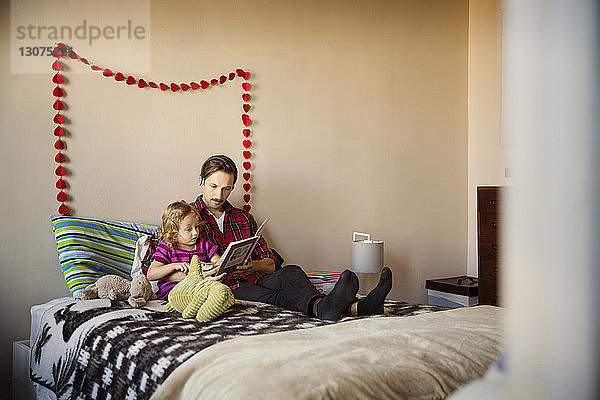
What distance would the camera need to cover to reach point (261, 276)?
290 centimetres

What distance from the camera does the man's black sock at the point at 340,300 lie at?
217 centimetres

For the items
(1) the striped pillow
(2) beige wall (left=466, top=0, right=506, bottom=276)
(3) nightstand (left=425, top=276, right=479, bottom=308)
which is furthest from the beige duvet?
(2) beige wall (left=466, top=0, right=506, bottom=276)

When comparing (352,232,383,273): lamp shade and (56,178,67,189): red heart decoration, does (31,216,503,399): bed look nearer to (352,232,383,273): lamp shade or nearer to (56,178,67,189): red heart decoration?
(56,178,67,189): red heart decoration

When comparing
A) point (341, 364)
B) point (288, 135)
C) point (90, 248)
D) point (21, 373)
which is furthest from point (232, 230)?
point (341, 364)

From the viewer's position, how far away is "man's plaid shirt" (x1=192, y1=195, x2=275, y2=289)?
2.87m

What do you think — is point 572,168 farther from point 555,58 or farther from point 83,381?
point 83,381

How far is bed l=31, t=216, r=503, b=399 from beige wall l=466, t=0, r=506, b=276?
194 centimetres

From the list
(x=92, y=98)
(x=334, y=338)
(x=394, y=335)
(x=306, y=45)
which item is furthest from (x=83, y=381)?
(x=306, y=45)

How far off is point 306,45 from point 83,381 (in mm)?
2460

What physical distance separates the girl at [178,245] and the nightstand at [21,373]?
2.14 ft

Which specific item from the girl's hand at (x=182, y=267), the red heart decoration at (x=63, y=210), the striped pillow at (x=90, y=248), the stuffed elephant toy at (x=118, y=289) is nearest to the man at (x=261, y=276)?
the girl's hand at (x=182, y=267)

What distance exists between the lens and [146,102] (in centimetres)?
314

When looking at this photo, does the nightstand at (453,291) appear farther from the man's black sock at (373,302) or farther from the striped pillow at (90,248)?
the striped pillow at (90,248)

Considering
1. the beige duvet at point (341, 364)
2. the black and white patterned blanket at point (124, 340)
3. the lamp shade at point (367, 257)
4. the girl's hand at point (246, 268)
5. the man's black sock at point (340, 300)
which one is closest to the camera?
the beige duvet at point (341, 364)
